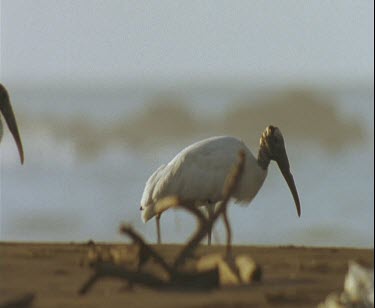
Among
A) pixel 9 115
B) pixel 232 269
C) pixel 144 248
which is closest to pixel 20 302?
pixel 144 248

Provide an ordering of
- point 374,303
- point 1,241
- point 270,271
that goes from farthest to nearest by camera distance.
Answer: point 1,241 → point 270,271 → point 374,303

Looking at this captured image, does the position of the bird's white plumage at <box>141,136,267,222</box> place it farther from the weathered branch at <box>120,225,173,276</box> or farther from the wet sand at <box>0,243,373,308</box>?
the weathered branch at <box>120,225,173,276</box>

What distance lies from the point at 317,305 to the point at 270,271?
1.87 metres

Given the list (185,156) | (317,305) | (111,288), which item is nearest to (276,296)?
(317,305)

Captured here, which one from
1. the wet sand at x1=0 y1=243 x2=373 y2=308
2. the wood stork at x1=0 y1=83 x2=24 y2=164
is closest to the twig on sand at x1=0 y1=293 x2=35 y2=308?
the wet sand at x1=0 y1=243 x2=373 y2=308

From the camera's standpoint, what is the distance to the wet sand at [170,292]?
8.61 meters

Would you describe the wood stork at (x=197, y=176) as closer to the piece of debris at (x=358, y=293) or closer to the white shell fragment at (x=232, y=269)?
the white shell fragment at (x=232, y=269)

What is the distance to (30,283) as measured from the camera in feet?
32.3

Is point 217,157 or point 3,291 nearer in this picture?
point 3,291

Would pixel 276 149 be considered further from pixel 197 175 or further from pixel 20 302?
pixel 20 302

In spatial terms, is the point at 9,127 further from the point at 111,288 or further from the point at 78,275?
the point at 111,288

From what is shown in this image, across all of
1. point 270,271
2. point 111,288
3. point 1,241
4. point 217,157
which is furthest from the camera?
point 217,157

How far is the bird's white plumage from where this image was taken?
50.5 ft

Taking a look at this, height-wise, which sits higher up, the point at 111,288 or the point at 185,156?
the point at 111,288
